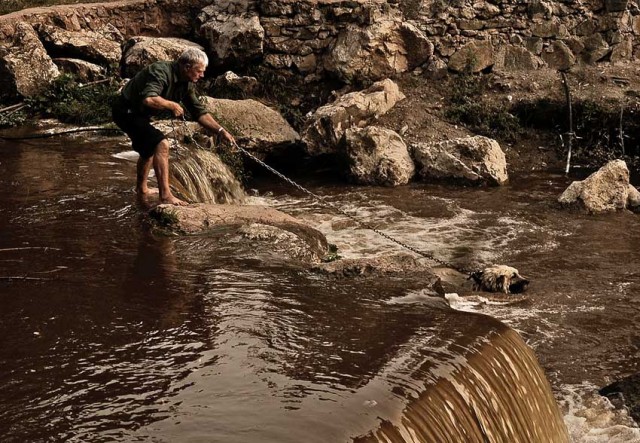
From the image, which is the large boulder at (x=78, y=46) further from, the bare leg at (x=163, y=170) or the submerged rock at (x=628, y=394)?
the submerged rock at (x=628, y=394)

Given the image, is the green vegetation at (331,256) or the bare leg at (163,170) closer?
the green vegetation at (331,256)

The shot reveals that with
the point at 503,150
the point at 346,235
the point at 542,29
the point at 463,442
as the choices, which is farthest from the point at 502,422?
the point at 542,29

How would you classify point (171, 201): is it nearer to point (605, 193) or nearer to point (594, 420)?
point (594, 420)

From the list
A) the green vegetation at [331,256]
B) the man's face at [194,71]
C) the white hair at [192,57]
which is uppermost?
the white hair at [192,57]

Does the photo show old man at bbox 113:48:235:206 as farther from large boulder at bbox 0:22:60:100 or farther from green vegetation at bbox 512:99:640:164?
green vegetation at bbox 512:99:640:164

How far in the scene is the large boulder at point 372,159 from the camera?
1324 cm

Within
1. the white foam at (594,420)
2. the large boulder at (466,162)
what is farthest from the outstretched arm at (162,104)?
the large boulder at (466,162)

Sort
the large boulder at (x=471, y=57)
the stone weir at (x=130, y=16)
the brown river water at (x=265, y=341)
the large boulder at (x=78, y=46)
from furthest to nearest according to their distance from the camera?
the large boulder at (x=471, y=57), the stone weir at (x=130, y=16), the large boulder at (x=78, y=46), the brown river water at (x=265, y=341)

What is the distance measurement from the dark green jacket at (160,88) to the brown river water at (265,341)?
1.21 m

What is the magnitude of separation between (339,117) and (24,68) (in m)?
5.47

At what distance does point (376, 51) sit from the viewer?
15.4 m

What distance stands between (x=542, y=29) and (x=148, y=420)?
14.0m

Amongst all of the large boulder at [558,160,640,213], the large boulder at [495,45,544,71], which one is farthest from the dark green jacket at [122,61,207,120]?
the large boulder at [495,45,544,71]

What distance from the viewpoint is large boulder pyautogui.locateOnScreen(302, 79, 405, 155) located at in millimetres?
13805
